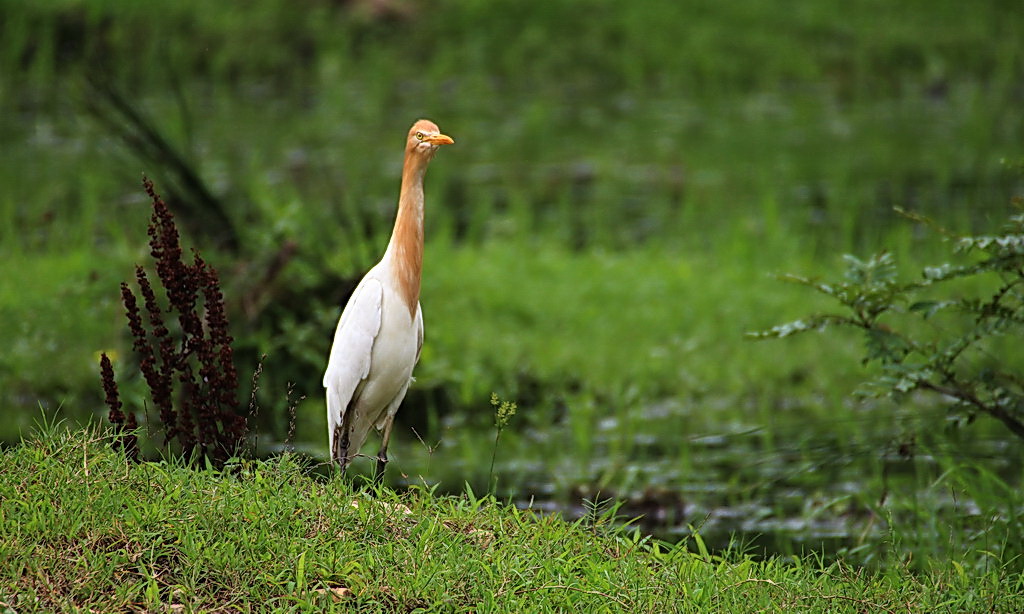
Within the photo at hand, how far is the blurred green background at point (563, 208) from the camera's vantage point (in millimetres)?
6473

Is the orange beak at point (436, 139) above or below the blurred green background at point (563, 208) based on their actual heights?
above

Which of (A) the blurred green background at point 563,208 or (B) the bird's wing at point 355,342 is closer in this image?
(B) the bird's wing at point 355,342

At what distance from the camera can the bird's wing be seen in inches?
173

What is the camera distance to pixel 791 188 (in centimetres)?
1084

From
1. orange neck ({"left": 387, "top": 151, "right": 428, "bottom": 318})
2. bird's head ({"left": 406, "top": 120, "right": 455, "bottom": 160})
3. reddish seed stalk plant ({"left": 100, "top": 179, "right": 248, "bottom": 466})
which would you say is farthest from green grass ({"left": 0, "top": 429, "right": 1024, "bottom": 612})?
bird's head ({"left": 406, "top": 120, "right": 455, "bottom": 160})

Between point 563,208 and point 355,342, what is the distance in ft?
18.8

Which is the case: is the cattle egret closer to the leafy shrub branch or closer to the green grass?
the green grass

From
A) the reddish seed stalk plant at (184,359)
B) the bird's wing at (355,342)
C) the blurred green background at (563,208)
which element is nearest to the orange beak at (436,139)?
the bird's wing at (355,342)

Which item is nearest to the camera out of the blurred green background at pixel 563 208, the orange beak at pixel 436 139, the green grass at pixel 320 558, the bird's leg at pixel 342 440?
the green grass at pixel 320 558

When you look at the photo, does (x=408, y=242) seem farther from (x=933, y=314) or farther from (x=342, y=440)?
(x=933, y=314)

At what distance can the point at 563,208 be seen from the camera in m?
10.0

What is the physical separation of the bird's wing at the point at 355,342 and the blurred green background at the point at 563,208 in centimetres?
90

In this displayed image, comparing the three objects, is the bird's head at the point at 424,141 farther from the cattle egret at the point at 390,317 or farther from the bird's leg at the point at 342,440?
the bird's leg at the point at 342,440

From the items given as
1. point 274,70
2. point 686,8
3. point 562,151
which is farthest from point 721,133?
point 274,70
